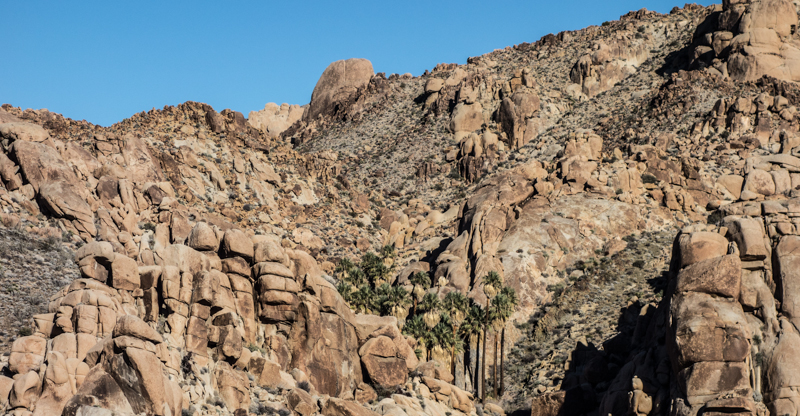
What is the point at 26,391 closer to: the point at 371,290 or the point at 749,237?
the point at 749,237

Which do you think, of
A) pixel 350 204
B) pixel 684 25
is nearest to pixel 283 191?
pixel 350 204

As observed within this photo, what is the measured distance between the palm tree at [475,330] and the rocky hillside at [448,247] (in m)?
0.20

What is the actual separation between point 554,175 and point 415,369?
36242 millimetres

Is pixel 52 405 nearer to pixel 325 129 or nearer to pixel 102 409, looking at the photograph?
pixel 102 409

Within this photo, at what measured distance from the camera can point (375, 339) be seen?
55.2m

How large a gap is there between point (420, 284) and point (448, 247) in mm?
7538

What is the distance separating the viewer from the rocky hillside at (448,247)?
42.1 m

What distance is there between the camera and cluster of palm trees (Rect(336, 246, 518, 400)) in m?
63.7

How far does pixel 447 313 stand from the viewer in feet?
220

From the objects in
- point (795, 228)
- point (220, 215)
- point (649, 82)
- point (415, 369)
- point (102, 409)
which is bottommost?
point (102, 409)

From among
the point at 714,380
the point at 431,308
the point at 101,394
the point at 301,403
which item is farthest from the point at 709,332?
the point at 101,394

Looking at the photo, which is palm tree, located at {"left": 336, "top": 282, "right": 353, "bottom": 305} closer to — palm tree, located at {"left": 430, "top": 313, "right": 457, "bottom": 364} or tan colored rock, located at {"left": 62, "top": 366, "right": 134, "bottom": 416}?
palm tree, located at {"left": 430, "top": 313, "right": 457, "bottom": 364}

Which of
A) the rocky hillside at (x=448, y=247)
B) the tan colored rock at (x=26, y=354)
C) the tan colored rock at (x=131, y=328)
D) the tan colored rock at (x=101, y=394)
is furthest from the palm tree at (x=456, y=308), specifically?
the tan colored rock at (x=26, y=354)

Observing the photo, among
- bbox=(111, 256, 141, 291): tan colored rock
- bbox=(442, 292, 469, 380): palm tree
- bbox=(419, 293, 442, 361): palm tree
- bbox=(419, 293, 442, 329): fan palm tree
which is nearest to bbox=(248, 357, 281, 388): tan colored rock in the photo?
bbox=(111, 256, 141, 291): tan colored rock
